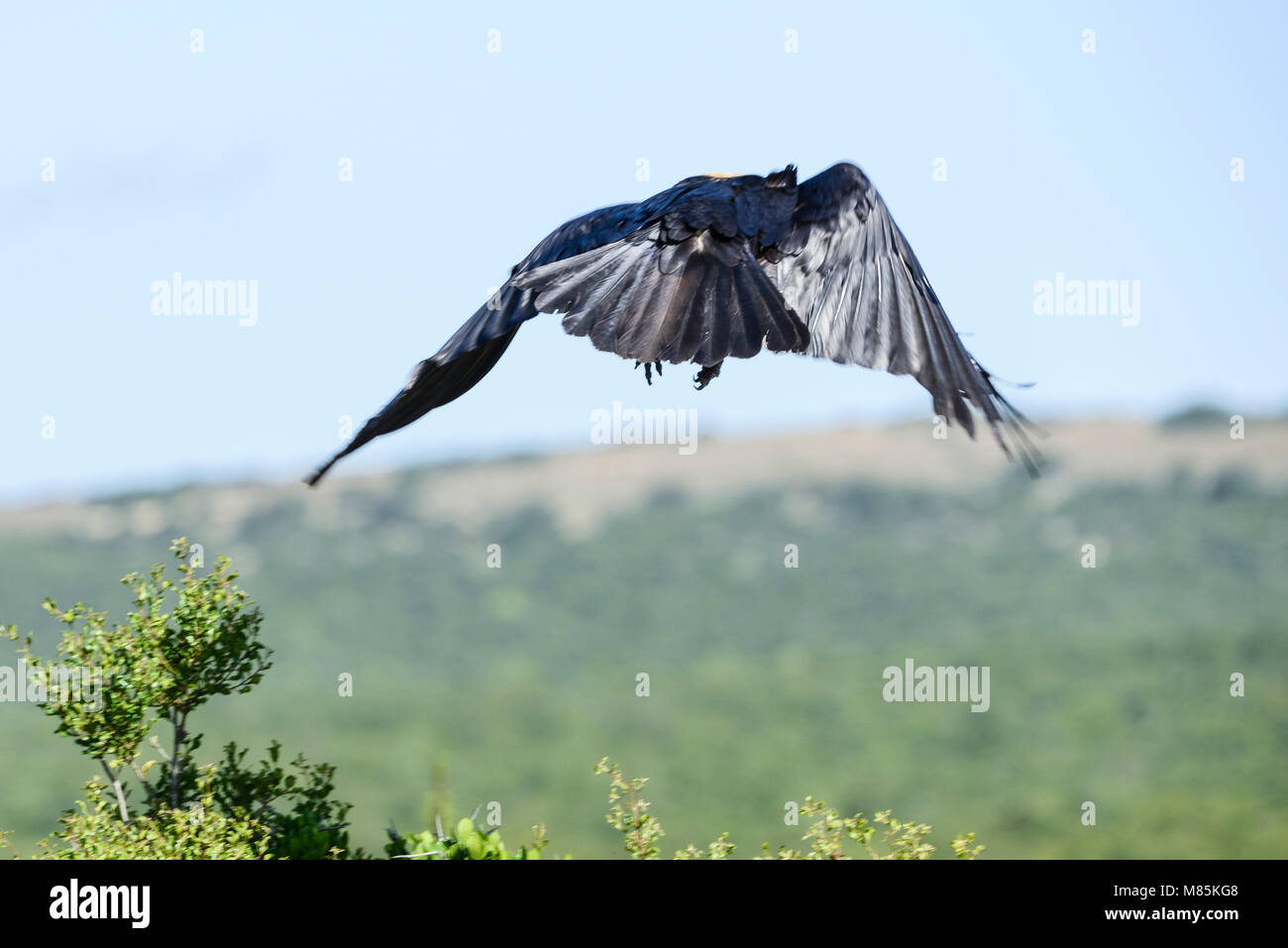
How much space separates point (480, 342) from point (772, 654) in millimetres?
32533

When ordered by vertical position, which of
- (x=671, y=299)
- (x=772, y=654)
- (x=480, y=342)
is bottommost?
(x=772, y=654)

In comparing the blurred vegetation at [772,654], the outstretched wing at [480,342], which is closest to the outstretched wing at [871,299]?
the outstretched wing at [480,342]

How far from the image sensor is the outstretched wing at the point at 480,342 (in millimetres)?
6582

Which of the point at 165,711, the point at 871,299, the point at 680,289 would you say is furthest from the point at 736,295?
the point at 165,711

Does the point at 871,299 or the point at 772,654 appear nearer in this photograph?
the point at 871,299

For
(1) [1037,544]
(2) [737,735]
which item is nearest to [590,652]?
(2) [737,735]

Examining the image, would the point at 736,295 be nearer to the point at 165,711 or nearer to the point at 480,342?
the point at 480,342

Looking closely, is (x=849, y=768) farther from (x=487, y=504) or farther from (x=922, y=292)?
(x=922, y=292)

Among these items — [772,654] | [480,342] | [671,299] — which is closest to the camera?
[671,299]

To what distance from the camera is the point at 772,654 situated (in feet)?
126

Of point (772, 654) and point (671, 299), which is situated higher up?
point (671, 299)

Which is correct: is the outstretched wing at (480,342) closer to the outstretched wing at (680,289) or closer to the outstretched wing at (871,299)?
the outstretched wing at (680,289)
